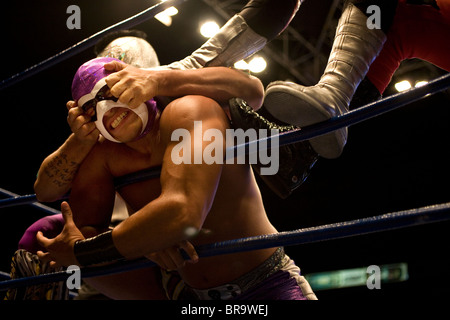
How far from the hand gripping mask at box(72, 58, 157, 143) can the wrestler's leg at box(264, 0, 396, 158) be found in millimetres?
357

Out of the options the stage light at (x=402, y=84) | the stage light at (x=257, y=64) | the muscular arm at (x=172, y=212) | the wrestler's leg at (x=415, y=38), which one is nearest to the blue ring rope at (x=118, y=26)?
the muscular arm at (x=172, y=212)

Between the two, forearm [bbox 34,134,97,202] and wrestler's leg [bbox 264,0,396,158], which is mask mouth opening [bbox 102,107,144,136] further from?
wrestler's leg [bbox 264,0,396,158]

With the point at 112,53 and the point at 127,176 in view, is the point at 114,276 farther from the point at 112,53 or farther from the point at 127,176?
the point at 112,53

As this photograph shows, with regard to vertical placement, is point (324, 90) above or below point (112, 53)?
below

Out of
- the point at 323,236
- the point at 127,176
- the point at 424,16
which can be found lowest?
the point at 323,236

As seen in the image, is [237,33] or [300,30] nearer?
[237,33]

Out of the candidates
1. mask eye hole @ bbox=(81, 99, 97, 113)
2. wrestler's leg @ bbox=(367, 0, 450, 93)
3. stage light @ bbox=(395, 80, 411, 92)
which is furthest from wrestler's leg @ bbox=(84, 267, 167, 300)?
stage light @ bbox=(395, 80, 411, 92)

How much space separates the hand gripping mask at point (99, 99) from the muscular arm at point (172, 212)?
18 cm

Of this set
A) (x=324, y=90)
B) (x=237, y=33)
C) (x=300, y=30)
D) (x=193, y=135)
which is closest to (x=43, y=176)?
(x=193, y=135)

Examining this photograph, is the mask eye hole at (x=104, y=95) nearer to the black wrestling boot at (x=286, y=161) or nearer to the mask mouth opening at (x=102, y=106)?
the mask mouth opening at (x=102, y=106)

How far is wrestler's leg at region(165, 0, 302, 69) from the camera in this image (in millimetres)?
1257

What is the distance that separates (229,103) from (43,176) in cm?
60

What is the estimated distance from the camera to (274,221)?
586cm

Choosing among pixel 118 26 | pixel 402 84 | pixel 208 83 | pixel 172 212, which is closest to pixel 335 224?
pixel 172 212
